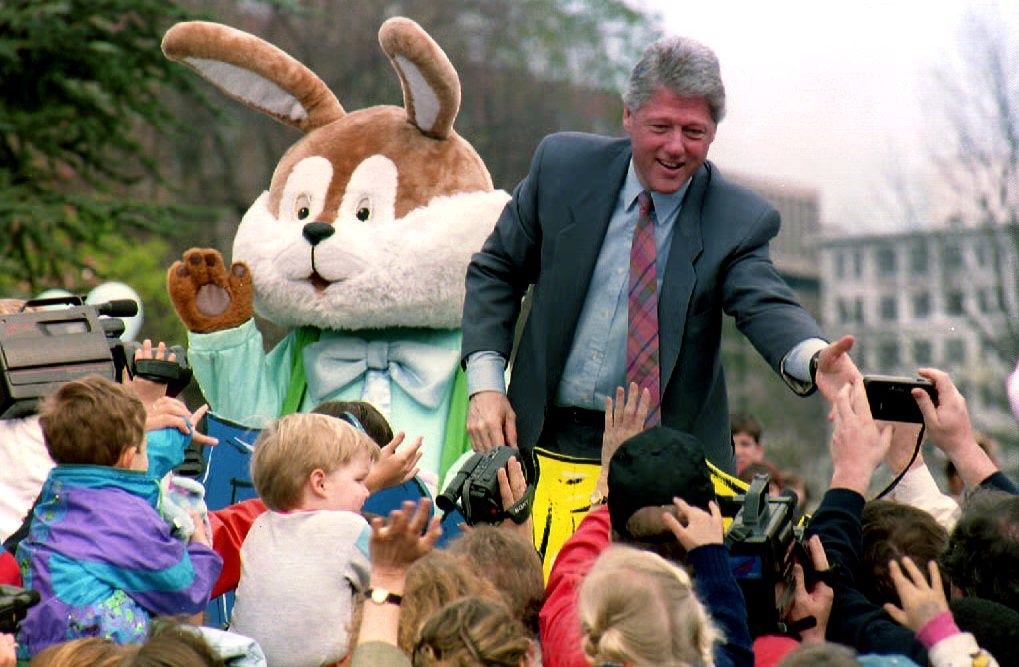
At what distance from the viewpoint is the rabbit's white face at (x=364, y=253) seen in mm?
5770

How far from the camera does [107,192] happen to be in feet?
38.6

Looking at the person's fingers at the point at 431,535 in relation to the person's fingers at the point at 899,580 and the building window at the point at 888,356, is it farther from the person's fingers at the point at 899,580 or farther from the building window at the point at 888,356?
the building window at the point at 888,356

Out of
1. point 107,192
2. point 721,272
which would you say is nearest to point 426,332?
point 721,272

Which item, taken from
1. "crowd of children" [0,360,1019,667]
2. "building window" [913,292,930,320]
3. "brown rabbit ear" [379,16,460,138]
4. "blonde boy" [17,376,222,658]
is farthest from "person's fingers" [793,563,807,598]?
"building window" [913,292,930,320]

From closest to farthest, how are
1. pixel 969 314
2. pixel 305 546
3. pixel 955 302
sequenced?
pixel 305 546, pixel 969 314, pixel 955 302

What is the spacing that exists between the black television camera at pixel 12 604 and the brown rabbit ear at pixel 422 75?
2.68 m

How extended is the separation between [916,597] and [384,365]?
9.16 ft

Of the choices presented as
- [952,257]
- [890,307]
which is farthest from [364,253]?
[890,307]

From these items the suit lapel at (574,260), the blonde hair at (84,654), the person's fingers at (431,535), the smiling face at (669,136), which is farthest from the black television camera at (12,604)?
the smiling face at (669,136)

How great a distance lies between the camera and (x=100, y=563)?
3652 mm

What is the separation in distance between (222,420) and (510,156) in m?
19.2

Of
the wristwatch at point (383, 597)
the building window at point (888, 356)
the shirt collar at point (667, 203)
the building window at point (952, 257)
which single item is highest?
the shirt collar at point (667, 203)

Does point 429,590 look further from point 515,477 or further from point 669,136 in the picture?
point 669,136

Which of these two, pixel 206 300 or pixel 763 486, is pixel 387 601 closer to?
pixel 763 486
